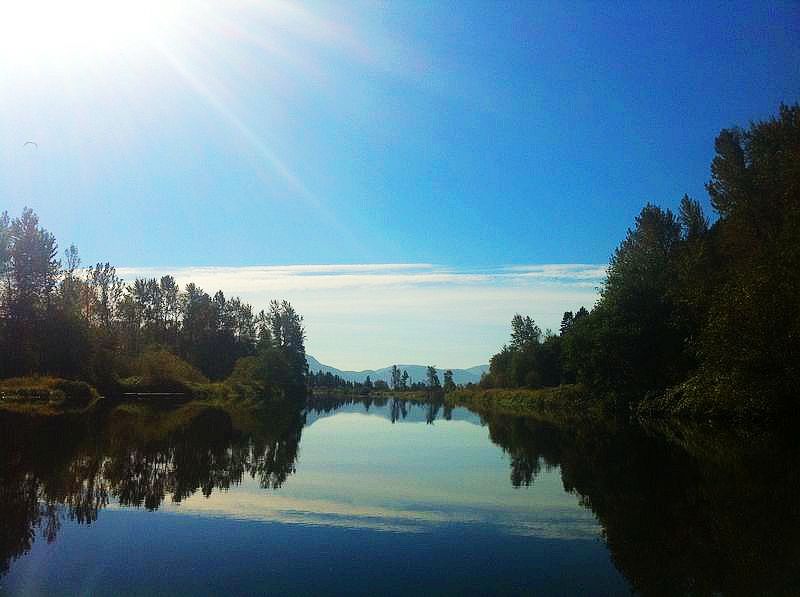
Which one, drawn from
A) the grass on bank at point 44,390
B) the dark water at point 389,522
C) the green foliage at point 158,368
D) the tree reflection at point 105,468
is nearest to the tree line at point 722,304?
the dark water at point 389,522

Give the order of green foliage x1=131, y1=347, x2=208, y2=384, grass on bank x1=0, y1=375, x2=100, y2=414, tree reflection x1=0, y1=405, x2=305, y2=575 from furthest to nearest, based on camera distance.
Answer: green foliage x1=131, y1=347, x2=208, y2=384, grass on bank x1=0, y1=375, x2=100, y2=414, tree reflection x1=0, y1=405, x2=305, y2=575

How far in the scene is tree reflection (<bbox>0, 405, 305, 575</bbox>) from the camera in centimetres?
1076

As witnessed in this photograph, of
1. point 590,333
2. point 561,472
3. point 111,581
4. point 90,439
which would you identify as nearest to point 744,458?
point 561,472

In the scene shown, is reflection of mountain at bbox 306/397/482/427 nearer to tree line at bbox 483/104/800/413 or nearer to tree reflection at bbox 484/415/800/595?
tree line at bbox 483/104/800/413

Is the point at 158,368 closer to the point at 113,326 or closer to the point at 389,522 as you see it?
the point at 113,326

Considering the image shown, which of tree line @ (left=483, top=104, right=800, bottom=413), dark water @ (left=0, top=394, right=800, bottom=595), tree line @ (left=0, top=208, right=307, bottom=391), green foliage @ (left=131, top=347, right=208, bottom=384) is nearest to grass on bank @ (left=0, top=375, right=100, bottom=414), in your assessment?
tree line @ (left=0, top=208, right=307, bottom=391)

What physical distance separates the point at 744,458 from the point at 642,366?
28935mm

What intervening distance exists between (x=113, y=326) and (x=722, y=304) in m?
90.8

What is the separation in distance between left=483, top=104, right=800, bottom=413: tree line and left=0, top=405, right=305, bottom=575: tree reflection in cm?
2209

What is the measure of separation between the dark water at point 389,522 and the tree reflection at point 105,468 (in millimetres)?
73

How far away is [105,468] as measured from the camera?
15.9 m

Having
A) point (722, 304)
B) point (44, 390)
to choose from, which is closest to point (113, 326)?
point (44, 390)

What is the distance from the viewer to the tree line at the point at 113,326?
6022 centimetres

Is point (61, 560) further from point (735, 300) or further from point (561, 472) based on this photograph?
point (735, 300)
